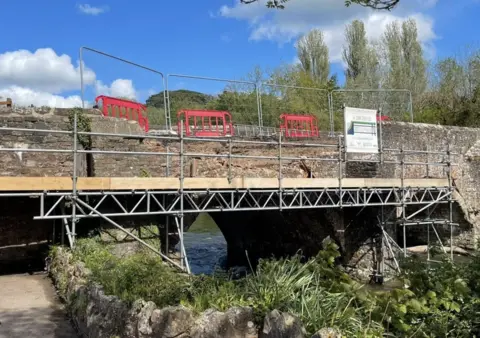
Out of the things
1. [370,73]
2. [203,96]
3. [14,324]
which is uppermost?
[370,73]

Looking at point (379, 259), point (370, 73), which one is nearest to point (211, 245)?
point (379, 259)

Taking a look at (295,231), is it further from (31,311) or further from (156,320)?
(156,320)

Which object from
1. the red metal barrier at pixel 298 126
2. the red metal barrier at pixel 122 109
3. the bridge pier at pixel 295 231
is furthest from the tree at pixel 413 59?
the red metal barrier at pixel 122 109

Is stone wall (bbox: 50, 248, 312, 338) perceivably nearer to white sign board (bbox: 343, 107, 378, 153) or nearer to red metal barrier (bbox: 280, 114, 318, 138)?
white sign board (bbox: 343, 107, 378, 153)

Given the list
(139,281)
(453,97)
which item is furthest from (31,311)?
(453,97)

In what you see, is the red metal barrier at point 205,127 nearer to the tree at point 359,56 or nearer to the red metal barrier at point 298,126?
the red metal barrier at point 298,126

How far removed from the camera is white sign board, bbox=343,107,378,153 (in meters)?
10.3

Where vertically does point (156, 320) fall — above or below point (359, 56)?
below

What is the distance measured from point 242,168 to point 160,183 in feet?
16.6

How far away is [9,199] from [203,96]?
57.2ft

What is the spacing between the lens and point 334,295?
136 inches

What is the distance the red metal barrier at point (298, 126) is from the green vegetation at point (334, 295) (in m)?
11.2

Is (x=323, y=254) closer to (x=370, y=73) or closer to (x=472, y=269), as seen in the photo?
(x=472, y=269)

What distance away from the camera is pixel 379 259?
1191 cm
